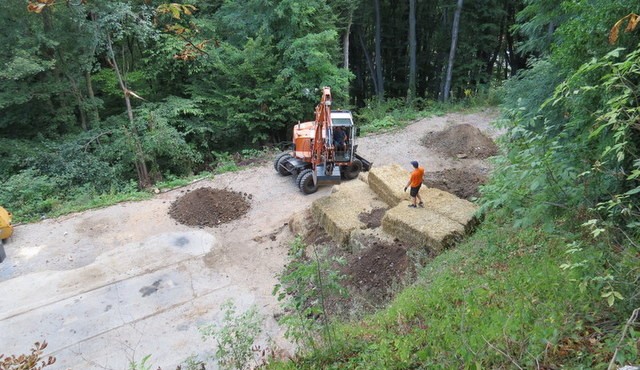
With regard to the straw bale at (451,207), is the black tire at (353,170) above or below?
below

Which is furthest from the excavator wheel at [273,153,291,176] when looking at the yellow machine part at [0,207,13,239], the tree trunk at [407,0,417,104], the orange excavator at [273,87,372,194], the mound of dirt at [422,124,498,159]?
the tree trunk at [407,0,417,104]

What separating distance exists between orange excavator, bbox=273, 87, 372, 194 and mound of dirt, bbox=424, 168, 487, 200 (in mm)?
2315

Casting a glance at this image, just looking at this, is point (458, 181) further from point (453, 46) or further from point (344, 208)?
point (453, 46)

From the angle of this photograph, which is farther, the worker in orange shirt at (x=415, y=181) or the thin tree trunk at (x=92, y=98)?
the thin tree trunk at (x=92, y=98)

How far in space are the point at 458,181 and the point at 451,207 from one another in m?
3.56

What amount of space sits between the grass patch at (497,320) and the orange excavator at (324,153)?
19.0 feet

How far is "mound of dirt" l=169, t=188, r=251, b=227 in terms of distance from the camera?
12.1 m

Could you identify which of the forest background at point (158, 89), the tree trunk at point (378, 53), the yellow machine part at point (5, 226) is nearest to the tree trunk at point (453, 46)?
the forest background at point (158, 89)

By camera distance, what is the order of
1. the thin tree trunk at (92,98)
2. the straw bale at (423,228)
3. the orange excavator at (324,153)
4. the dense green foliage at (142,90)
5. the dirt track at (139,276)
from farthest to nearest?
the thin tree trunk at (92,98), the dense green foliage at (142,90), the orange excavator at (324,153), the straw bale at (423,228), the dirt track at (139,276)

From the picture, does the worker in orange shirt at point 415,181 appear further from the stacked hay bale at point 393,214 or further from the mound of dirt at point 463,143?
the mound of dirt at point 463,143

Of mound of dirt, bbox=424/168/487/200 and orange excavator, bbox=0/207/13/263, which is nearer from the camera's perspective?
orange excavator, bbox=0/207/13/263

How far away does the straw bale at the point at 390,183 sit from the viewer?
33.9ft

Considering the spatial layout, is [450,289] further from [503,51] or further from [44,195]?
[503,51]

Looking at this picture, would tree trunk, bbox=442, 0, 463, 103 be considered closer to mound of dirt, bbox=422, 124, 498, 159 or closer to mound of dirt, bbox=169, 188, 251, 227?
mound of dirt, bbox=422, 124, 498, 159
